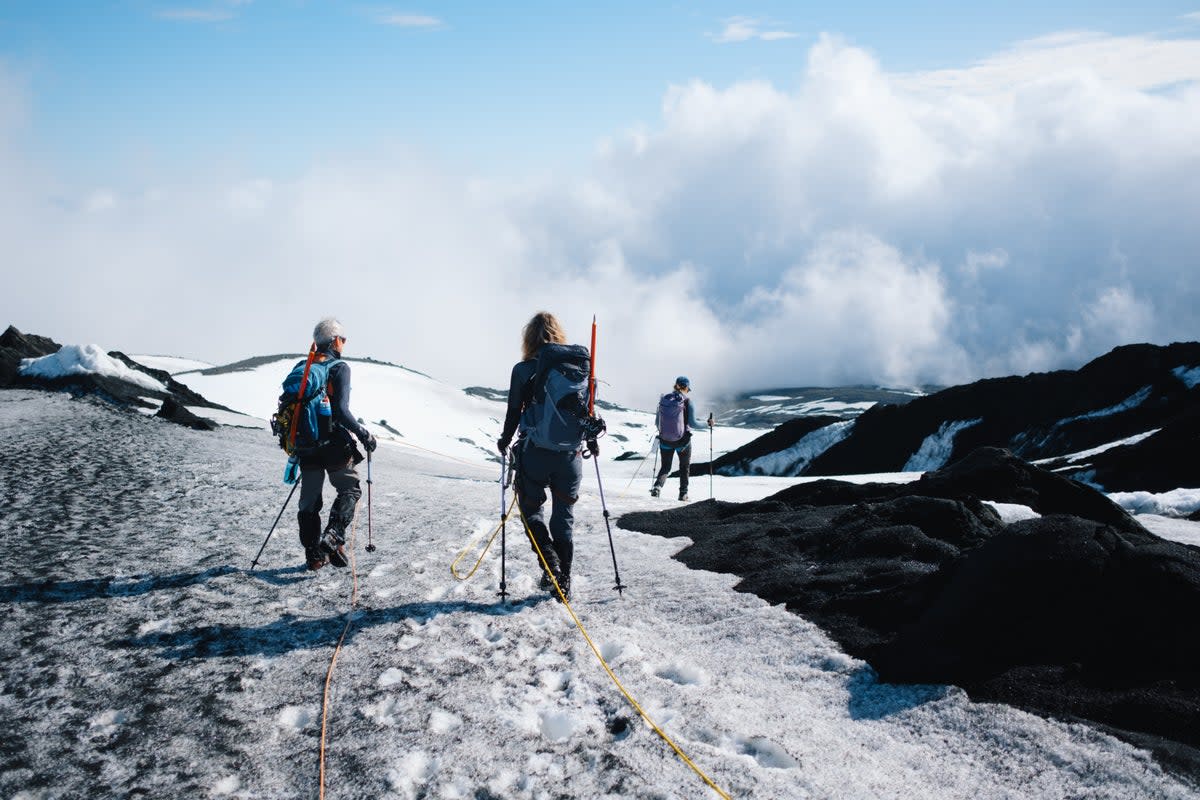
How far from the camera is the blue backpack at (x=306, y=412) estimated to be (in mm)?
7809

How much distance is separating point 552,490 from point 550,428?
66 centimetres

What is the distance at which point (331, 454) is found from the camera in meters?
8.13

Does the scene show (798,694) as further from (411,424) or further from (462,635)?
(411,424)

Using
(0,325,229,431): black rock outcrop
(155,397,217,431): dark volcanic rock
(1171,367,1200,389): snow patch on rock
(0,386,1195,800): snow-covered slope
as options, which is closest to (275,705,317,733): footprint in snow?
(0,386,1195,800): snow-covered slope

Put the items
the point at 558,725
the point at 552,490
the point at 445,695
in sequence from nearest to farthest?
the point at 558,725 < the point at 445,695 < the point at 552,490

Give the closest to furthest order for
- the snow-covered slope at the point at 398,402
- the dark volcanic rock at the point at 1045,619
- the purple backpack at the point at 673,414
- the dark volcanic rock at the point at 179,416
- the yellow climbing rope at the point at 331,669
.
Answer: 1. the yellow climbing rope at the point at 331,669
2. the dark volcanic rock at the point at 1045,619
3. the purple backpack at the point at 673,414
4. the dark volcanic rock at the point at 179,416
5. the snow-covered slope at the point at 398,402

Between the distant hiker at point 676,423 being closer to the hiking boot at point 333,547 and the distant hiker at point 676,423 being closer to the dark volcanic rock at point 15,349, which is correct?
the hiking boot at point 333,547

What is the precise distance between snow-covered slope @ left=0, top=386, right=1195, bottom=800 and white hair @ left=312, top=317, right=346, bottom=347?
Result: 2.77m

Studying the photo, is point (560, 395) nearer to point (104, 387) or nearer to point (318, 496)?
point (318, 496)

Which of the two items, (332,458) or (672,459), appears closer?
(332,458)

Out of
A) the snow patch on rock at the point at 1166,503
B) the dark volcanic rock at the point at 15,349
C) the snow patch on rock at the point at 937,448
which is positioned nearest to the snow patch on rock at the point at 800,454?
the snow patch on rock at the point at 937,448

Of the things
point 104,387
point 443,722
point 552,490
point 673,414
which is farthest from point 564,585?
point 104,387

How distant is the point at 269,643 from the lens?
6.43 meters

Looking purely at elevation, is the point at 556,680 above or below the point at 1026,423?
below
